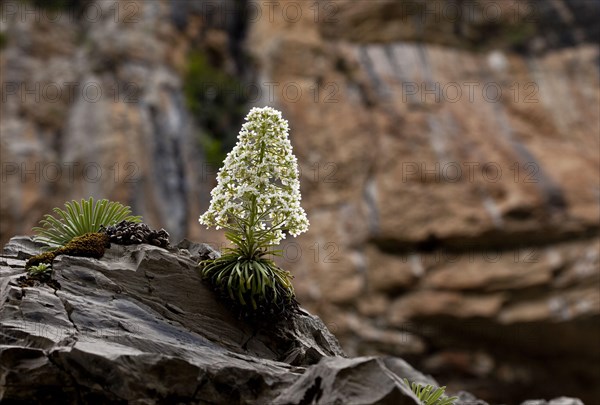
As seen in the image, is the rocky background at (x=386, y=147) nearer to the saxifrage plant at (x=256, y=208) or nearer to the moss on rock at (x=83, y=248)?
the moss on rock at (x=83, y=248)

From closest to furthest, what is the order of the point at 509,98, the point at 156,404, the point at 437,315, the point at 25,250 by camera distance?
the point at 156,404 → the point at 25,250 → the point at 437,315 → the point at 509,98

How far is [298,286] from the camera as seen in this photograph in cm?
2069

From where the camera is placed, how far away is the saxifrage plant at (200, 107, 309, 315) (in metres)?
7.90

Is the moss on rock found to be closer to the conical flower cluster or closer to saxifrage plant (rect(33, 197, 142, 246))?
saxifrage plant (rect(33, 197, 142, 246))

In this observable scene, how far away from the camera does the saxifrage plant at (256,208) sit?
25.9 feet

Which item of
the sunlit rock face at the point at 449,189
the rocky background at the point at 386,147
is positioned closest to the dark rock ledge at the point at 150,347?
the sunlit rock face at the point at 449,189

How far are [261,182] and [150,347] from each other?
2201mm

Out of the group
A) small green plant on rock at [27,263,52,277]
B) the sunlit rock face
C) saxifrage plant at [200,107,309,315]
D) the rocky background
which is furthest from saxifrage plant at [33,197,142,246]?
the sunlit rock face

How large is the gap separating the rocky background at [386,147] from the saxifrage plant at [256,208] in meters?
12.4

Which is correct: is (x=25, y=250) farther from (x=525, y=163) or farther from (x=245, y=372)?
(x=525, y=163)

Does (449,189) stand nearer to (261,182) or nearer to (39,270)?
(261,182)

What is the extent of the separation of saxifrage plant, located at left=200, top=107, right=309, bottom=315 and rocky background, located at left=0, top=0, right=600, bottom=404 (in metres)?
12.4

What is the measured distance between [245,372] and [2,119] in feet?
59.6

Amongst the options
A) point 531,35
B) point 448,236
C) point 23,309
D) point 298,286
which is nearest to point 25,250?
point 23,309
